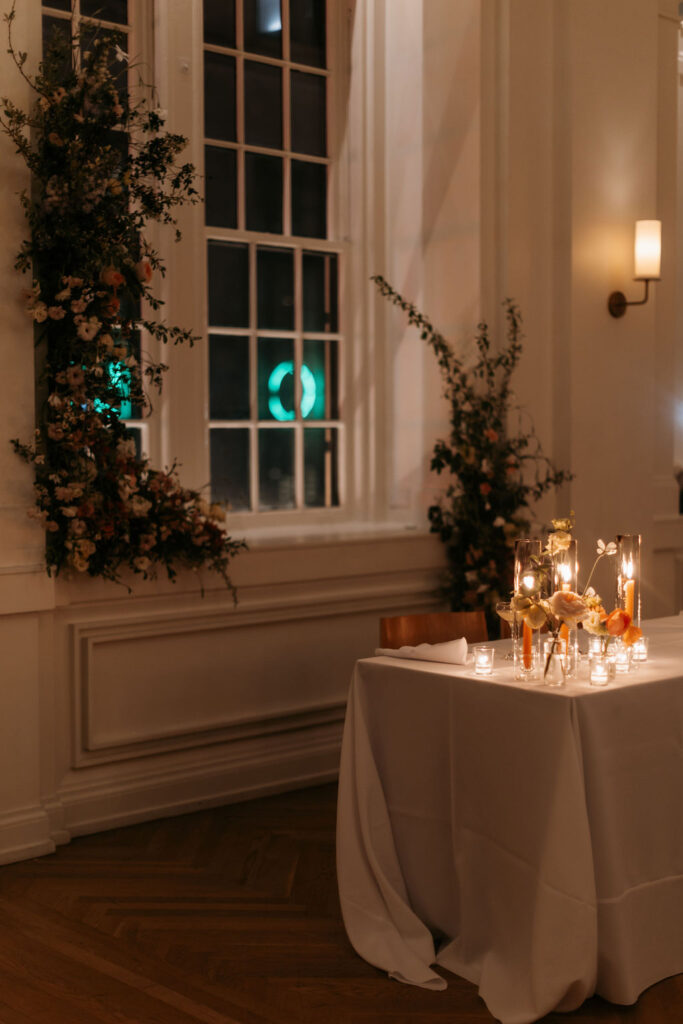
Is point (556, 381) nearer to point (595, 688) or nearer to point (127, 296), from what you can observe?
point (127, 296)

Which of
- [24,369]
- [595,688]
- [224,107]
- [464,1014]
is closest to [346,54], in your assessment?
[224,107]

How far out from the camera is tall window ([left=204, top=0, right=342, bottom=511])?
4.86 metres

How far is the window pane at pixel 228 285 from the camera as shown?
15.9 feet

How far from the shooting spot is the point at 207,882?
11.9 ft

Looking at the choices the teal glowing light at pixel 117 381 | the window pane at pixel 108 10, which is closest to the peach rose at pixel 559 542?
the teal glowing light at pixel 117 381

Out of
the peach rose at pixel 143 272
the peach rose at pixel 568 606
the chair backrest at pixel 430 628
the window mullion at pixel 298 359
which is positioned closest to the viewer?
the peach rose at pixel 568 606

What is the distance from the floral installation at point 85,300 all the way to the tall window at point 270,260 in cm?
81

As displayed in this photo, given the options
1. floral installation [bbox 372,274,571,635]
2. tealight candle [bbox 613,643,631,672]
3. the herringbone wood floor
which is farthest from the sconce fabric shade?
the herringbone wood floor

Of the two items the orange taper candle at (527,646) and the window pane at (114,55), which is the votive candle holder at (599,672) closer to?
the orange taper candle at (527,646)

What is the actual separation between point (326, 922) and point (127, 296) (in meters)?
2.29

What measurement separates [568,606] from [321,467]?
2.57 m

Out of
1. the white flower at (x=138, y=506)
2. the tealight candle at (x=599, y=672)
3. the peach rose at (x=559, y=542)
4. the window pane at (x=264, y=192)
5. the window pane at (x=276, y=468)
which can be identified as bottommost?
the tealight candle at (x=599, y=672)

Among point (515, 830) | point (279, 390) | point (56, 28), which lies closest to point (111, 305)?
point (56, 28)

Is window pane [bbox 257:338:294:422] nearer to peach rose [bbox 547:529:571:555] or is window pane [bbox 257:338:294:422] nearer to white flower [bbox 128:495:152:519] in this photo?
white flower [bbox 128:495:152:519]
